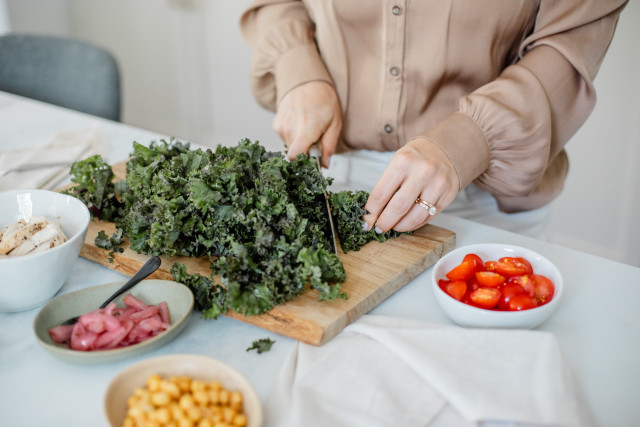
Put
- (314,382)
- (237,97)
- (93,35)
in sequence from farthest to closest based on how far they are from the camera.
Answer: (93,35), (237,97), (314,382)

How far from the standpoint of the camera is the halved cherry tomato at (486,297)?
3.71 feet

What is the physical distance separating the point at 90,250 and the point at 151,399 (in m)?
0.66

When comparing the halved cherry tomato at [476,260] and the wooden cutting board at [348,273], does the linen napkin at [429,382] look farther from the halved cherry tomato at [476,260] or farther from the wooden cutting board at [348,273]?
the halved cherry tomato at [476,260]

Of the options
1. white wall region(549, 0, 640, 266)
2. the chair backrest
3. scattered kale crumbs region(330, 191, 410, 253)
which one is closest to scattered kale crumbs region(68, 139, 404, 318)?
scattered kale crumbs region(330, 191, 410, 253)

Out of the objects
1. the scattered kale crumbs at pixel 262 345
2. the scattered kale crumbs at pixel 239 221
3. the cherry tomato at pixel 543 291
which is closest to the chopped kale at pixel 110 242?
the scattered kale crumbs at pixel 239 221

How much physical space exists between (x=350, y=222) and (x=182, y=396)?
645 millimetres

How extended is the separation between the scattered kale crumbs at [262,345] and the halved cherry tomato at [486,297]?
0.43 meters

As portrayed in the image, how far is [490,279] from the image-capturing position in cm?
116

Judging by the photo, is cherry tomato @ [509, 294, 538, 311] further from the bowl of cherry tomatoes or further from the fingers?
the fingers

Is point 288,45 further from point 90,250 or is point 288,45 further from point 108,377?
point 108,377

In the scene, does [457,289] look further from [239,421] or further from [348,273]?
[239,421]

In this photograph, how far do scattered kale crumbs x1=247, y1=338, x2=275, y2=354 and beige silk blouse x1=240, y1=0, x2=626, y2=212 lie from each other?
0.66 metres

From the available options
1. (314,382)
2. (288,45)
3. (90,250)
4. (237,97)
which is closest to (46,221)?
(90,250)

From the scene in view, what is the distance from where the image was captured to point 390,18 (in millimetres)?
1673
